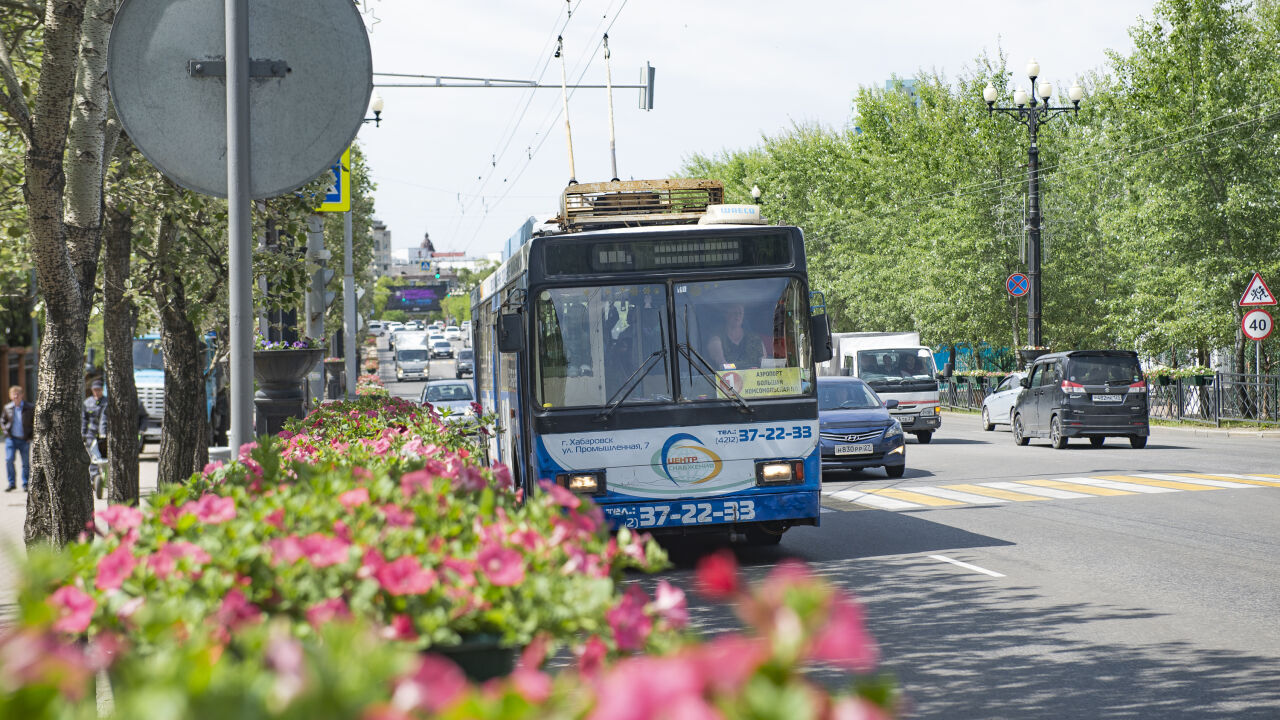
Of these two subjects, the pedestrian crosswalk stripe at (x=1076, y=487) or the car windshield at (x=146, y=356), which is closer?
the pedestrian crosswalk stripe at (x=1076, y=487)

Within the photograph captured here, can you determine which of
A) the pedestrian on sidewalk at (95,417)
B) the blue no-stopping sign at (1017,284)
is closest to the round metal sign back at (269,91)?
the pedestrian on sidewalk at (95,417)

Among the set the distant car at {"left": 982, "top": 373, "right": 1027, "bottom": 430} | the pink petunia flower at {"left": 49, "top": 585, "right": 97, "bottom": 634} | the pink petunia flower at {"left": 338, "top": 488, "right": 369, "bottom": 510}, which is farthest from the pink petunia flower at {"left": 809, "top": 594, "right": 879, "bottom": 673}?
the distant car at {"left": 982, "top": 373, "right": 1027, "bottom": 430}

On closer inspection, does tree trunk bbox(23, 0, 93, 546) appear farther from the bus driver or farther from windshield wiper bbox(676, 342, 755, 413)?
the bus driver

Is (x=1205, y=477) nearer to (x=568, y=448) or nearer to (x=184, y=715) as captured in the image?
(x=568, y=448)

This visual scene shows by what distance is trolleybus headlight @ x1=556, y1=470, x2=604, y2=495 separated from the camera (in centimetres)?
1076

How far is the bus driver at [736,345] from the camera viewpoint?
1095 cm

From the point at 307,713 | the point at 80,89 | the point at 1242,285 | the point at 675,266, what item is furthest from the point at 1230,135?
the point at 307,713

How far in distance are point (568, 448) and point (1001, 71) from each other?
129ft

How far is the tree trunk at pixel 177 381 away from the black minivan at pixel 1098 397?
607 inches

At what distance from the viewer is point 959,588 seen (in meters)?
9.75

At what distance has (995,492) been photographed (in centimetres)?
1694

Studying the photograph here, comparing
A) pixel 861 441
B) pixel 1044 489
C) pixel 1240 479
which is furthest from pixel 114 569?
pixel 1240 479

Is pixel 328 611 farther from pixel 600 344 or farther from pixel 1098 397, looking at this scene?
pixel 1098 397

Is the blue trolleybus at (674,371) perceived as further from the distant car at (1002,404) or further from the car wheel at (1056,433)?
the distant car at (1002,404)
